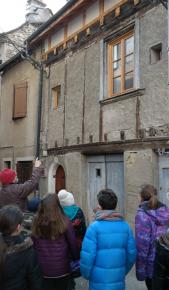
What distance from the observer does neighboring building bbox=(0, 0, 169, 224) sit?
6902 millimetres

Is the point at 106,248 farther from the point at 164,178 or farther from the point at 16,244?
the point at 164,178

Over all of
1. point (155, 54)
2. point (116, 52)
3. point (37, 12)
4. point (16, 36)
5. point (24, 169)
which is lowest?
point (24, 169)

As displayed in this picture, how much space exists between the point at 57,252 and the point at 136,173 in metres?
4.06

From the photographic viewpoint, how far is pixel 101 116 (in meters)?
8.45

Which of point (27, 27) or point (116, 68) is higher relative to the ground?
point (27, 27)

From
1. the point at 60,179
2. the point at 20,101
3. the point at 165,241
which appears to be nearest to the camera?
the point at 165,241

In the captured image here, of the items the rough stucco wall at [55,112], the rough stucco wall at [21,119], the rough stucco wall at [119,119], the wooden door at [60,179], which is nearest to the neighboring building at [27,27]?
the rough stucco wall at [21,119]

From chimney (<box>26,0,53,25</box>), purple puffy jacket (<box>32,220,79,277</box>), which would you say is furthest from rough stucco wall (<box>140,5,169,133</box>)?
chimney (<box>26,0,53,25</box>)

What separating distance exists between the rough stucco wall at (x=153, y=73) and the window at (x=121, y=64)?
1.72ft

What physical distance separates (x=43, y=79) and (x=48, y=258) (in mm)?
8591

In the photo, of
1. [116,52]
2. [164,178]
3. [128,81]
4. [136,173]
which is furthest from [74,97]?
[164,178]

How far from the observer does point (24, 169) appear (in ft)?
39.5

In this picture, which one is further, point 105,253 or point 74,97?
point 74,97

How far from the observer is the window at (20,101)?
1216cm
